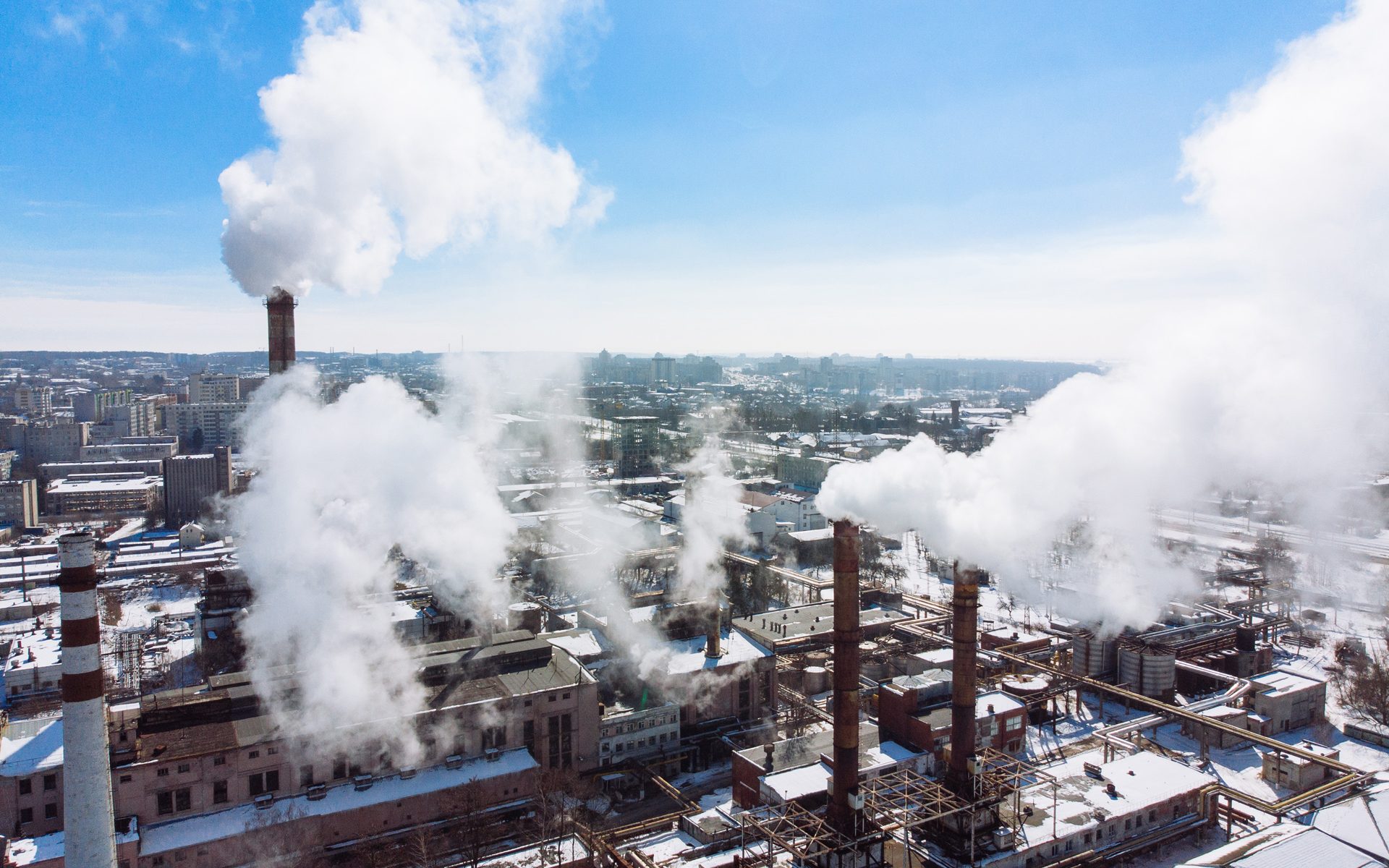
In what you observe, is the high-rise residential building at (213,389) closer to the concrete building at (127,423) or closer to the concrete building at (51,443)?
the concrete building at (127,423)

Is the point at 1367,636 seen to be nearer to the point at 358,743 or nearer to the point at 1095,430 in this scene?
the point at 1095,430

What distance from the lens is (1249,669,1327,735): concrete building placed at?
2017 centimetres

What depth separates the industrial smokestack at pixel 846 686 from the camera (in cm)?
1345

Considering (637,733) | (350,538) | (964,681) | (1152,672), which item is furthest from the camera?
(1152,672)

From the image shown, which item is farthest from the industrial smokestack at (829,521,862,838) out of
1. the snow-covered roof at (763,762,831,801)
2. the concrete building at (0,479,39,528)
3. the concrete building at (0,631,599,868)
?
the concrete building at (0,479,39,528)

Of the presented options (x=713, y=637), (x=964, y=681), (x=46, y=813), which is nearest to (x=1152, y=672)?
(x=964, y=681)

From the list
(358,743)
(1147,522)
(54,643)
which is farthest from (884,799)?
(1147,522)

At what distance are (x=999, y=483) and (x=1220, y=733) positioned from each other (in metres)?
9.51

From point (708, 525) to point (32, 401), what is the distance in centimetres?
8297

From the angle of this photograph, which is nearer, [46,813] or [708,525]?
[46,813]

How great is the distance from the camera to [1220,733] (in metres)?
19.3

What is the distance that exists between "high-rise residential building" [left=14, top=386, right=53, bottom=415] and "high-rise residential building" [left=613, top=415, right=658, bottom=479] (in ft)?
202

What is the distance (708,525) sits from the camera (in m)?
38.7

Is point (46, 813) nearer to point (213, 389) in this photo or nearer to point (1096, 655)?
point (1096, 655)
